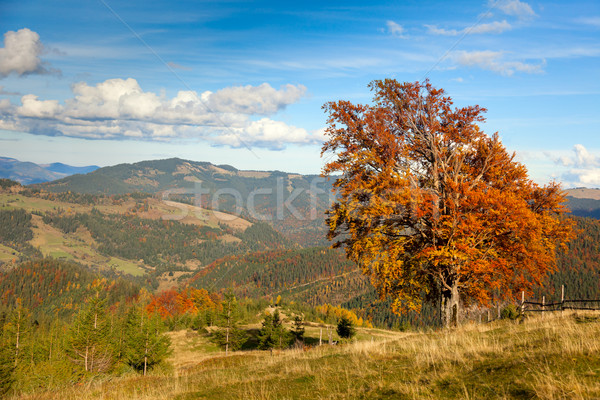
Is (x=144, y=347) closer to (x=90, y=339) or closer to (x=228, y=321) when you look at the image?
(x=90, y=339)

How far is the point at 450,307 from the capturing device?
71.6ft

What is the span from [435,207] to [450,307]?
7.10 m

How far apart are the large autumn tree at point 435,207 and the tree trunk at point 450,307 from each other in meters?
0.07

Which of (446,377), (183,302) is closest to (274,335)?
(446,377)

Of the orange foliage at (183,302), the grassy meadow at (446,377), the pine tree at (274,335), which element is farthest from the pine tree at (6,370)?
the orange foliage at (183,302)

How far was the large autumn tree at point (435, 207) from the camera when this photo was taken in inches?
735

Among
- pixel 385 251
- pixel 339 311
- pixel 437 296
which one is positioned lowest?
pixel 339 311

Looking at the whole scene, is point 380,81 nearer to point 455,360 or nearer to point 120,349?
point 455,360

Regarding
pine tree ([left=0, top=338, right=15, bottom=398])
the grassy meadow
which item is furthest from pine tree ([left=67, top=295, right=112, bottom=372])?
the grassy meadow

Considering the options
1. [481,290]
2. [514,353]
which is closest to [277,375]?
[514,353]

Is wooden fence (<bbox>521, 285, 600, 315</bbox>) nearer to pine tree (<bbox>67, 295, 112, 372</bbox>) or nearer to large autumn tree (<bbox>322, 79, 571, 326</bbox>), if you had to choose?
large autumn tree (<bbox>322, 79, 571, 326</bbox>)

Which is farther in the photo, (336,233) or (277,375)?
(336,233)

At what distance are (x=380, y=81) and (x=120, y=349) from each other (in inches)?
2502

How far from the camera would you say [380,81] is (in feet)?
75.4
